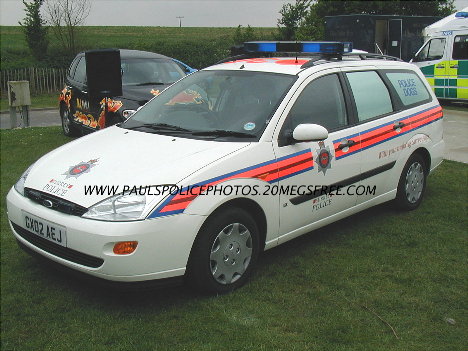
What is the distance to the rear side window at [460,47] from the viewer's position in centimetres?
1540

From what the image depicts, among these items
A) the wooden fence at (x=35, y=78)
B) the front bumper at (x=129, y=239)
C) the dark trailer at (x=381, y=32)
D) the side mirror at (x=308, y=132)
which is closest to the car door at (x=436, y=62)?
the dark trailer at (x=381, y=32)

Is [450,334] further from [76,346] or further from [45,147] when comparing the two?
[45,147]

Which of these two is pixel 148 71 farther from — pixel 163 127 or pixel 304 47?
pixel 163 127

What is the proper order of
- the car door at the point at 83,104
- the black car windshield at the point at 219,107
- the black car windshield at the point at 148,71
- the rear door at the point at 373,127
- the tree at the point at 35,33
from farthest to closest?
the tree at the point at 35,33
the black car windshield at the point at 148,71
the car door at the point at 83,104
the rear door at the point at 373,127
the black car windshield at the point at 219,107

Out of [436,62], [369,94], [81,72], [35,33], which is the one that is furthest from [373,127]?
[35,33]

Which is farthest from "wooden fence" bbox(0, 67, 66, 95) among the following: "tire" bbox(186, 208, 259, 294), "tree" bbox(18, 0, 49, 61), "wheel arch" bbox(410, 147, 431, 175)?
"tire" bbox(186, 208, 259, 294)

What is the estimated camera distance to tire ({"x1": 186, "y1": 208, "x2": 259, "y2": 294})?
3.56 m

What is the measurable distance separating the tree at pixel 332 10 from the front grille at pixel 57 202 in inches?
863

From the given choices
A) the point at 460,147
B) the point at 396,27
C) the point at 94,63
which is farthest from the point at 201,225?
the point at 396,27

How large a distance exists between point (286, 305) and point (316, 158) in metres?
1.21

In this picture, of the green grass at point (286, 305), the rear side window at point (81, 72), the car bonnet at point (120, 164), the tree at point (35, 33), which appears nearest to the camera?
the green grass at point (286, 305)

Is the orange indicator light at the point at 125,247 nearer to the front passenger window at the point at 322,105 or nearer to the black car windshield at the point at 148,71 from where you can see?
the front passenger window at the point at 322,105

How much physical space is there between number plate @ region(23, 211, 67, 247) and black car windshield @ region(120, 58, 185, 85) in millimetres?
5669

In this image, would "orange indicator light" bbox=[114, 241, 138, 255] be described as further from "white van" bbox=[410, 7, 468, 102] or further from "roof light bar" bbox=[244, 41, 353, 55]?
"white van" bbox=[410, 7, 468, 102]
